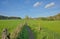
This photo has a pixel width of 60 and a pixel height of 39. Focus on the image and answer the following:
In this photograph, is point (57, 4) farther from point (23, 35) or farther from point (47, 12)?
point (23, 35)


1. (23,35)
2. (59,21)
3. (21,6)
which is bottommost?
(23,35)

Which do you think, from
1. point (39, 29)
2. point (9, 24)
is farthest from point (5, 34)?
point (39, 29)

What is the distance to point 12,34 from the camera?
11.1 feet

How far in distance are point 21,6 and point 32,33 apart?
0.67 metres

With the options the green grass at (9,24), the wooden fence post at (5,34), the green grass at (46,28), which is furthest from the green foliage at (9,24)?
the green grass at (46,28)

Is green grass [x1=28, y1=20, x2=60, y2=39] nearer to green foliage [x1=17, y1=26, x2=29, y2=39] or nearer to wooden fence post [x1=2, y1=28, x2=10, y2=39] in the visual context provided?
green foliage [x1=17, y1=26, x2=29, y2=39]

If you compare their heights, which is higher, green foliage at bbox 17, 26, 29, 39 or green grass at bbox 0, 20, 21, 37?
green grass at bbox 0, 20, 21, 37

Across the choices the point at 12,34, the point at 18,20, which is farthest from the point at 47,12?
the point at 12,34

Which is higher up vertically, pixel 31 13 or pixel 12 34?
pixel 31 13

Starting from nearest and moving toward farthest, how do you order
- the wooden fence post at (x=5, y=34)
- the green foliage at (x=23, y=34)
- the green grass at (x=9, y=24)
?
the wooden fence post at (x=5, y=34) < the green grass at (x=9, y=24) < the green foliage at (x=23, y=34)

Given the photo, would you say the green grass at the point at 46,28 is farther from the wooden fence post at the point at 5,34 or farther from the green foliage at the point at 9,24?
the wooden fence post at the point at 5,34

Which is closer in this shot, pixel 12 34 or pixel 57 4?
pixel 12 34

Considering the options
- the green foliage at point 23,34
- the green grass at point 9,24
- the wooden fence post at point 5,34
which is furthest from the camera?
the green foliage at point 23,34

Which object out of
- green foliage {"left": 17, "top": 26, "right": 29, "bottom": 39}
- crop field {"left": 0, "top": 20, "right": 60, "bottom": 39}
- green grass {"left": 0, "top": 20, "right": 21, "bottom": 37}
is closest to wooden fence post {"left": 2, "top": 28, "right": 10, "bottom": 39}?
green grass {"left": 0, "top": 20, "right": 21, "bottom": 37}
